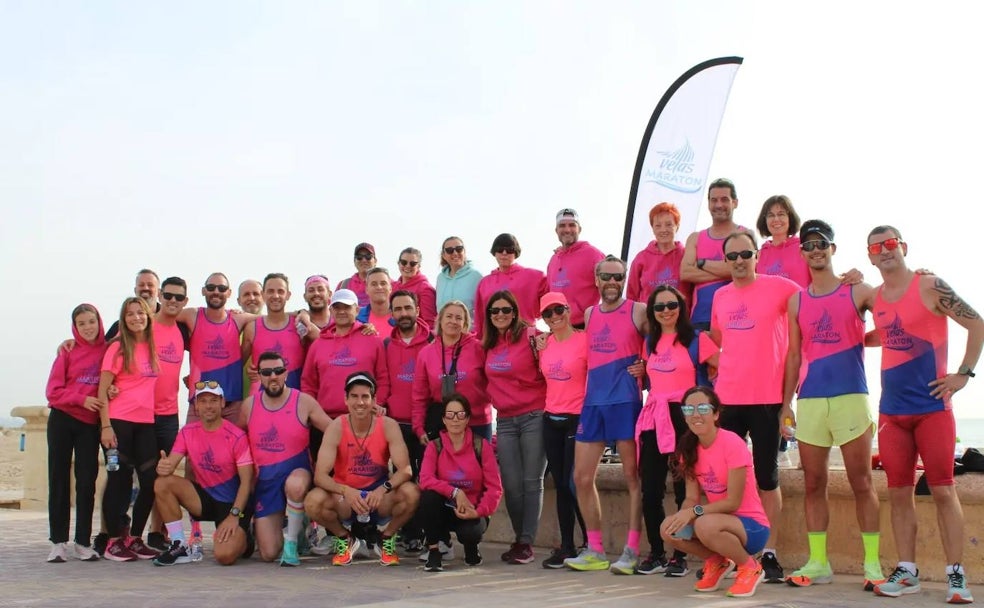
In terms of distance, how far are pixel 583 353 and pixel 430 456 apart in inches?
52.5

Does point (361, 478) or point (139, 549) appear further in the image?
point (139, 549)

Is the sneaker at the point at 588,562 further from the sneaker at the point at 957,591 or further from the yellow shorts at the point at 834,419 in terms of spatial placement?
the sneaker at the point at 957,591

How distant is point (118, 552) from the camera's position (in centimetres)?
791

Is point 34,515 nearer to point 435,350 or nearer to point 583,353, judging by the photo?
point 435,350

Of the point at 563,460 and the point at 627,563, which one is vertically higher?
the point at 563,460

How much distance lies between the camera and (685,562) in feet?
22.4

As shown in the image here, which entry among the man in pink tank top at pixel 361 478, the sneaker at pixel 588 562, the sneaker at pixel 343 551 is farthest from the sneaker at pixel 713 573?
the sneaker at pixel 343 551

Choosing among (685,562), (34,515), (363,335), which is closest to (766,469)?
(685,562)

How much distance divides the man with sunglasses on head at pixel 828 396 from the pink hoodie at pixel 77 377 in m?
5.13

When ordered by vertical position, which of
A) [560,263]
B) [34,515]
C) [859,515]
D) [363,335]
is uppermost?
[560,263]

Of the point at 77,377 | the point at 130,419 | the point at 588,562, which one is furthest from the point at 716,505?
the point at 77,377

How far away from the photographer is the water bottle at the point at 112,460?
25.5 ft

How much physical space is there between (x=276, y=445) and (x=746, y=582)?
361cm

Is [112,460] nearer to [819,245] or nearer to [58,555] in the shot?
[58,555]
